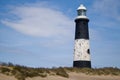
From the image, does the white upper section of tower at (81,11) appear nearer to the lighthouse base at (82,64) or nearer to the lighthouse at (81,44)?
the lighthouse at (81,44)

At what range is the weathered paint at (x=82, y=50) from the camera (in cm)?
3278

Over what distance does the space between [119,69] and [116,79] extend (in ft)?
18.0

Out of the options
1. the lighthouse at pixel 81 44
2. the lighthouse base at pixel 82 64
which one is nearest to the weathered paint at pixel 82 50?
the lighthouse at pixel 81 44

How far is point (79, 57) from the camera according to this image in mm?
32781

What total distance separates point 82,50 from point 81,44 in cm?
75

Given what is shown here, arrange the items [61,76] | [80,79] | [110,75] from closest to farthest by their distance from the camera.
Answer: [61,76] < [80,79] < [110,75]

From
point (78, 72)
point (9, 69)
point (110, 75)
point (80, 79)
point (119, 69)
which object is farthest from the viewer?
point (119, 69)

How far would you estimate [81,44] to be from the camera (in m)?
33.0

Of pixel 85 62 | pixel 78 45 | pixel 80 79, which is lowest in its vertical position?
pixel 80 79

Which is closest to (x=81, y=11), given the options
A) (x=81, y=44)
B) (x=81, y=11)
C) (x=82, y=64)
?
(x=81, y=11)

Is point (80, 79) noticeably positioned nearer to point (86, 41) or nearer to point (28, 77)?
point (28, 77)

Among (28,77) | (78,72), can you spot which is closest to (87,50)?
(78,72)

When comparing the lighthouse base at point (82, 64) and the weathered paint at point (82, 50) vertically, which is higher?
the weathered paint at point (82, 50)

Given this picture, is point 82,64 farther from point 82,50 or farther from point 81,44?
point 81,44
